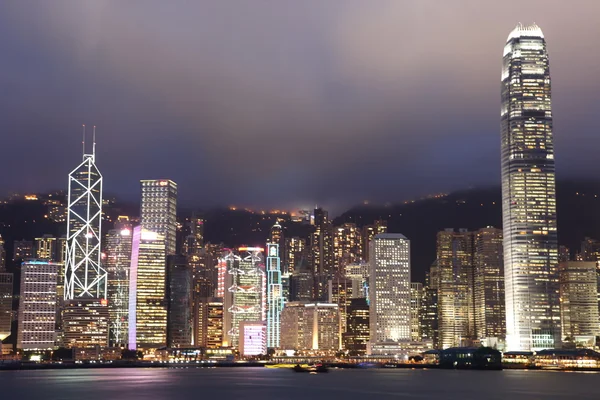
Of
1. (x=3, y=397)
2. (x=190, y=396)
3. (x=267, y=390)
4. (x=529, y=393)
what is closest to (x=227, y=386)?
(x=267, y=390)

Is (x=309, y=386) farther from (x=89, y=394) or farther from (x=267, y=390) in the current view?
(x=89, y=394)

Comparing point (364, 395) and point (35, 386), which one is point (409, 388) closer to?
point (364, 395)

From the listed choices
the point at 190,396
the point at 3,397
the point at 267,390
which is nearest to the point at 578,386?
the point at 267,390

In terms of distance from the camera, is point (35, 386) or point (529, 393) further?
point (35, 386)

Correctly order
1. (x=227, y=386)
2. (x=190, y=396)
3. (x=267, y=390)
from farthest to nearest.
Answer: (x=227, y=386) < (x=267, y=390) < (x=190, y=396)

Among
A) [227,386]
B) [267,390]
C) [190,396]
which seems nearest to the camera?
[190,396]

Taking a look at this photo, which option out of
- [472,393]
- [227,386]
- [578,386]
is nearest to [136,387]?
[227,386]

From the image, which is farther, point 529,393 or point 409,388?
point 409,388

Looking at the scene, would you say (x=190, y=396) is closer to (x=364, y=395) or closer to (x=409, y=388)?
(x=364, y=395)
